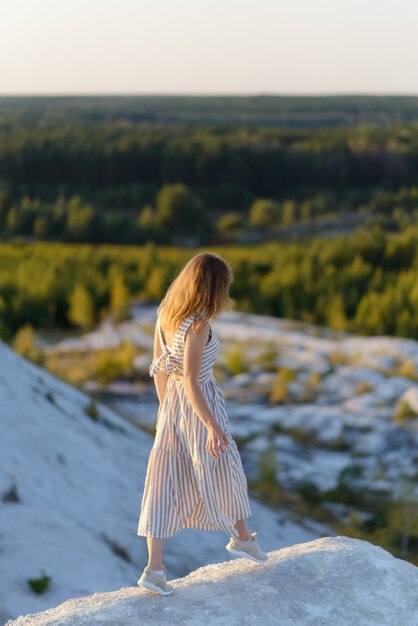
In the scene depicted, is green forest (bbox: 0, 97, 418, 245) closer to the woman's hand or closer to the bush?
the bush

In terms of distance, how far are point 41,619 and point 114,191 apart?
45410mm

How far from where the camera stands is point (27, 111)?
85.6m

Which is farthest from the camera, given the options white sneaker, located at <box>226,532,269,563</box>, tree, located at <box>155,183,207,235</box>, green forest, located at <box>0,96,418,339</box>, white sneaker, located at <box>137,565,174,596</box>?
tree, located at <box>155,183,207,235</box>

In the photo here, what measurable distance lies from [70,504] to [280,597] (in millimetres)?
3066

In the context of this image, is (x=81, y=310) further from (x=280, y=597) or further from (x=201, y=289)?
(x=280, y=597)

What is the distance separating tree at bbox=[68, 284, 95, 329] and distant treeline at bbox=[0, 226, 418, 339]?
2 centimetres

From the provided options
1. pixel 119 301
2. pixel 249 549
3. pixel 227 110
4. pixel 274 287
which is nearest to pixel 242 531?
pixel 249 549

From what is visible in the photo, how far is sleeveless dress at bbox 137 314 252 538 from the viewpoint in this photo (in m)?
3.44

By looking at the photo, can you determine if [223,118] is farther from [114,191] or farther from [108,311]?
[108,311]

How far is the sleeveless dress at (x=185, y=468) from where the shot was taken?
3.44 m

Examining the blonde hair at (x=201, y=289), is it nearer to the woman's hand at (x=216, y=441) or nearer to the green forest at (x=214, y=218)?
the woman's hand at (x=216, y=441)

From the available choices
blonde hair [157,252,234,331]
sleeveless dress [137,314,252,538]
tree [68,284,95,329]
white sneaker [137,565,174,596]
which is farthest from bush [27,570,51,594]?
tree [68,284,95,329]

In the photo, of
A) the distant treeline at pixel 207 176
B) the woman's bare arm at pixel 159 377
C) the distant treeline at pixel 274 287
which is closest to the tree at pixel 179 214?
the distant treeline at pixel 207 176

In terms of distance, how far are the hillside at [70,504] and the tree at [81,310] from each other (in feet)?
23.9
